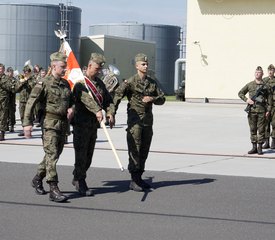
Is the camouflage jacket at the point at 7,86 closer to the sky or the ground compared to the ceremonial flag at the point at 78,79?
closer to the ground

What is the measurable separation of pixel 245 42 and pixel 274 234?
33.2m

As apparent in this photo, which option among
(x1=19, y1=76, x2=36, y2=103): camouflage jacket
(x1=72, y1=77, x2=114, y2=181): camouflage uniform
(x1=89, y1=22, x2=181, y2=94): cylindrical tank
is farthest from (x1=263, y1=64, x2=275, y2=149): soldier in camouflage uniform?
(x1=89, y1=22, x2=181, y2=94): cylindrical tank

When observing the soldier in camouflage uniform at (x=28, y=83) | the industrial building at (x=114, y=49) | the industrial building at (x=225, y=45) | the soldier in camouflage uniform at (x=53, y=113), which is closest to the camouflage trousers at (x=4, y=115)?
the soldier in camouflage uniform at (x=28, y=83)

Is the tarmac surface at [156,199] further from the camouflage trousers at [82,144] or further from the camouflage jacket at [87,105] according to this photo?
the camouflage jacket at [87,105]

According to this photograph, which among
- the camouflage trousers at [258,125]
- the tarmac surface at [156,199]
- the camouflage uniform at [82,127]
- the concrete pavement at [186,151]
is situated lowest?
the concrete pavement at [186,151]

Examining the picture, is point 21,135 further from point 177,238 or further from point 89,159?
point 177,238

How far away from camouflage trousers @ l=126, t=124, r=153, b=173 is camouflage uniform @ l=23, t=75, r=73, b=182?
1149 millimetres

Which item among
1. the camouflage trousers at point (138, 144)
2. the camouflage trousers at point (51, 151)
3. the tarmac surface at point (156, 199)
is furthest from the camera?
the camouflage trousers at point (138, 144)

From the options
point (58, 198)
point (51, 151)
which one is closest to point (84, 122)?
point (51, 151)

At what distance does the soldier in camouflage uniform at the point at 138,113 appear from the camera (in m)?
9.65

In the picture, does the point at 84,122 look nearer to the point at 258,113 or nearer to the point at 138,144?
the point at 138,144

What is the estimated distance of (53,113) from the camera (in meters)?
8.80

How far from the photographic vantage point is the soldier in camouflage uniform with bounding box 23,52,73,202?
28.6 ft

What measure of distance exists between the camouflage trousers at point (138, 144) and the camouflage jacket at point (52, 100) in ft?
3.85
